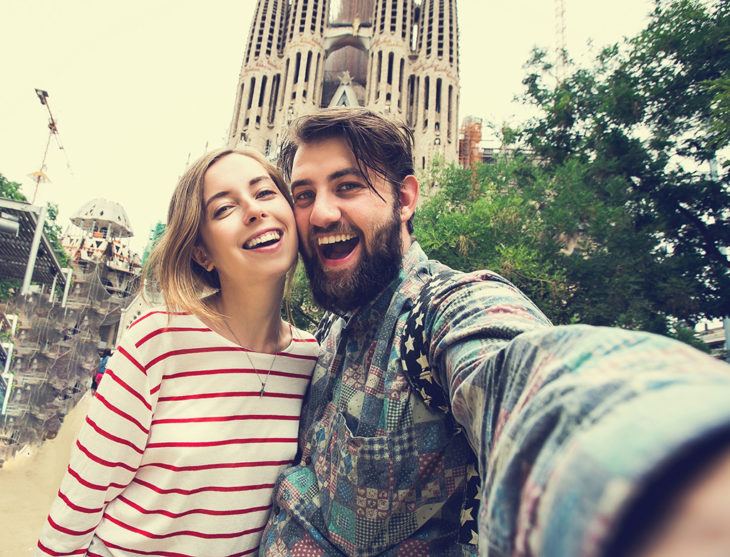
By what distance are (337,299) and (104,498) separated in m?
1.12

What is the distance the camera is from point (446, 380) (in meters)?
1.19

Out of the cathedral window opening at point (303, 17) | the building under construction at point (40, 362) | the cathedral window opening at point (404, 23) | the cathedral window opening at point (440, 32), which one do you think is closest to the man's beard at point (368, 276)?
the building under construction at point (40, 362)

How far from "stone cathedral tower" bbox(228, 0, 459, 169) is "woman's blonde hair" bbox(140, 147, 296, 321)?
3093cm

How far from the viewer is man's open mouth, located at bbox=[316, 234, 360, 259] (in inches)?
72.4

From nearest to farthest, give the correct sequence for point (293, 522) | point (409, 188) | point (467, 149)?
point (293, 522) < point (409, 188) < point (467, 149)

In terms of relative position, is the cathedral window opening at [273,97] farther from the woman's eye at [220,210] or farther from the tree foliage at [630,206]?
the woman's eye at [220,210]

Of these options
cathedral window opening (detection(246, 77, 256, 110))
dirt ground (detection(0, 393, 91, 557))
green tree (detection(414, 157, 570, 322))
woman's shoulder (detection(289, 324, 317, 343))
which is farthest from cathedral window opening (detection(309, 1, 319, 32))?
woman's shoulder (detection(289, 324, 317, 343))

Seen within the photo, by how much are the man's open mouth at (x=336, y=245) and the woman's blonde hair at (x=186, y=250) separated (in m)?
0.33

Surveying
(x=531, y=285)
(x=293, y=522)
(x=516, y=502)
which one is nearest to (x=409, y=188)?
(x=293, y=522)

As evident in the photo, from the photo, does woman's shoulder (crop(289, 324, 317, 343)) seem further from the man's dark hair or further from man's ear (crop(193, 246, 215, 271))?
the man's dark hair

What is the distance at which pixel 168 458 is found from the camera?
161 cm

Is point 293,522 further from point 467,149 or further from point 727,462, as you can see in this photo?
point 467,149

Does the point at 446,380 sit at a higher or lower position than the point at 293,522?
higher

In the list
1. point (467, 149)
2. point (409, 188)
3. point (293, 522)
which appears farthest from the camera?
point (467, 149)
